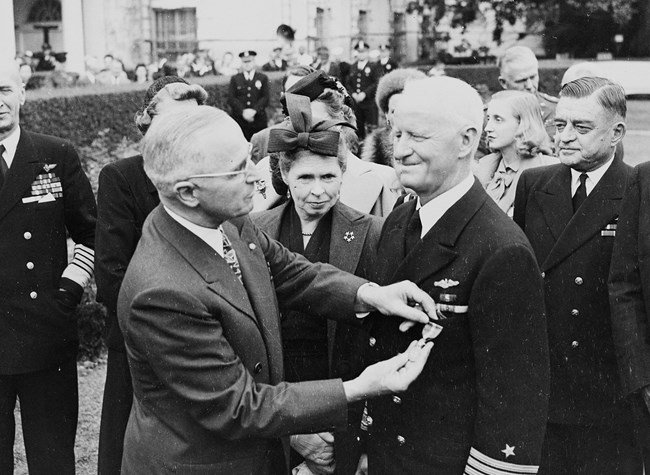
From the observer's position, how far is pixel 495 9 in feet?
127

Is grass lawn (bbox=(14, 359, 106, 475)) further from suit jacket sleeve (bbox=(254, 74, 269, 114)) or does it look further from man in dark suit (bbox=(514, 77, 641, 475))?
suit jacket sleeve (bbox=(254, 74, 269, 114))

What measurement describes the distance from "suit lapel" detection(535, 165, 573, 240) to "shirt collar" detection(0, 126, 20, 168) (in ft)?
7.91

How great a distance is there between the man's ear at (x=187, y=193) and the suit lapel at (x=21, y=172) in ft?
6.19

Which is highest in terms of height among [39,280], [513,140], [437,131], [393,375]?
[437,131]

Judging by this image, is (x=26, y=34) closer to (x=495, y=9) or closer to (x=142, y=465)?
(x=495, y=9)

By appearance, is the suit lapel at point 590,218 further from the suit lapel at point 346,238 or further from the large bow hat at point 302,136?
the large bow hat at point 302,136

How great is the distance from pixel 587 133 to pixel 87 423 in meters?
3.80

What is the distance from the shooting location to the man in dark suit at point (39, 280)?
4246mm

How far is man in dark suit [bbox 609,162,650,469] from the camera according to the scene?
10.8 ft

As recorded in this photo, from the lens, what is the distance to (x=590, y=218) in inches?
143

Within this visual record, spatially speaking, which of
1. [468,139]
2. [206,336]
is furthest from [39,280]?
→ [468,139]

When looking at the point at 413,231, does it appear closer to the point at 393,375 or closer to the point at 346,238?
the point at 393,375

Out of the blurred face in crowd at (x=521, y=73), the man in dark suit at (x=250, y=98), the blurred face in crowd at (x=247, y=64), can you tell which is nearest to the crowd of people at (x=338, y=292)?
the blurred face in crowd at (x=521, y=73)

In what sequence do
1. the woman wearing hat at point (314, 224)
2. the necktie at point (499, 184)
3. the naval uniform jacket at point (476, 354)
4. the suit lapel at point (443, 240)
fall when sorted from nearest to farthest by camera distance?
1. the naval uniform jacket at point (476, 354)
2. the suit lapel at point (443, 240)
3. the woman wearing hat at point (314, 224)
4. the necktie at point (499, 184)
